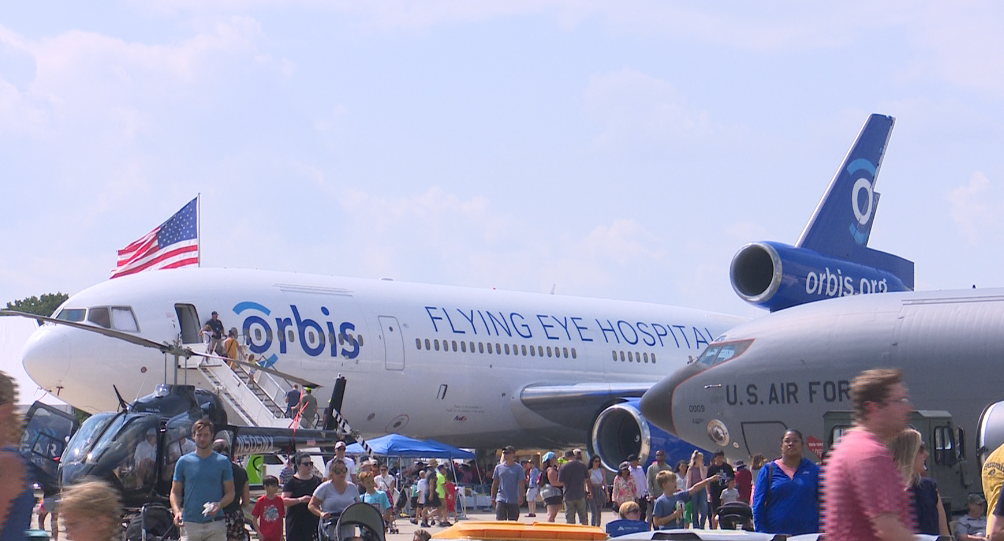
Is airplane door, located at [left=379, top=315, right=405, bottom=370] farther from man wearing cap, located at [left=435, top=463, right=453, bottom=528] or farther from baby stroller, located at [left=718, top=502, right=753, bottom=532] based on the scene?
baby stroller, located at [left=718, top=502, right=753, bottom=532]

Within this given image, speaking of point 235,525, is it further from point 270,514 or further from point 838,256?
point 838,256

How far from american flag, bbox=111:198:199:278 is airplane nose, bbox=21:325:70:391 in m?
4.66

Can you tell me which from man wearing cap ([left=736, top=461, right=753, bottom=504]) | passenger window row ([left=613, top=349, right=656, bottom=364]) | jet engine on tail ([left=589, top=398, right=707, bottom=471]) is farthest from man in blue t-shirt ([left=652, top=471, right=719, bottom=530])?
passenger window row ([left=613, top=349, right=656, bottom=364])

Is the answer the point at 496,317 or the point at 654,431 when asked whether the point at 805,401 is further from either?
the point at 496,317

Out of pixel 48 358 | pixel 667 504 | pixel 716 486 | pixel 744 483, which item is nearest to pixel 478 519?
pixel 716 486

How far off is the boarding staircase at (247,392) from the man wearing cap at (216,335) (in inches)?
12.3

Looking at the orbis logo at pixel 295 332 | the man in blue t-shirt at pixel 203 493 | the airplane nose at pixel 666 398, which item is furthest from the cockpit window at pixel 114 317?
the man in blue t-shirt at pixel 203 493

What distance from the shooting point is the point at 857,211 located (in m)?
23.0

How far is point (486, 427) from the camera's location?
78.9 ft

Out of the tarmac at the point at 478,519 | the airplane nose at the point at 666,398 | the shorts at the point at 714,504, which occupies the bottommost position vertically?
the tarmac at the point at 478,519

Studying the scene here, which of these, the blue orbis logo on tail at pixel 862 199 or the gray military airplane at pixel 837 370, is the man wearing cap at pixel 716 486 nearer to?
the gray military airplane at pixel 837 370

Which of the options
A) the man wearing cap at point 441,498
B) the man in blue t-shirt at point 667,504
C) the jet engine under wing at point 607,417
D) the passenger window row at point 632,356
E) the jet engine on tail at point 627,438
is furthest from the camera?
the passenger window row at point 632,356

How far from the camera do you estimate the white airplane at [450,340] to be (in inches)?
760

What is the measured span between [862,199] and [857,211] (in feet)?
1.92
